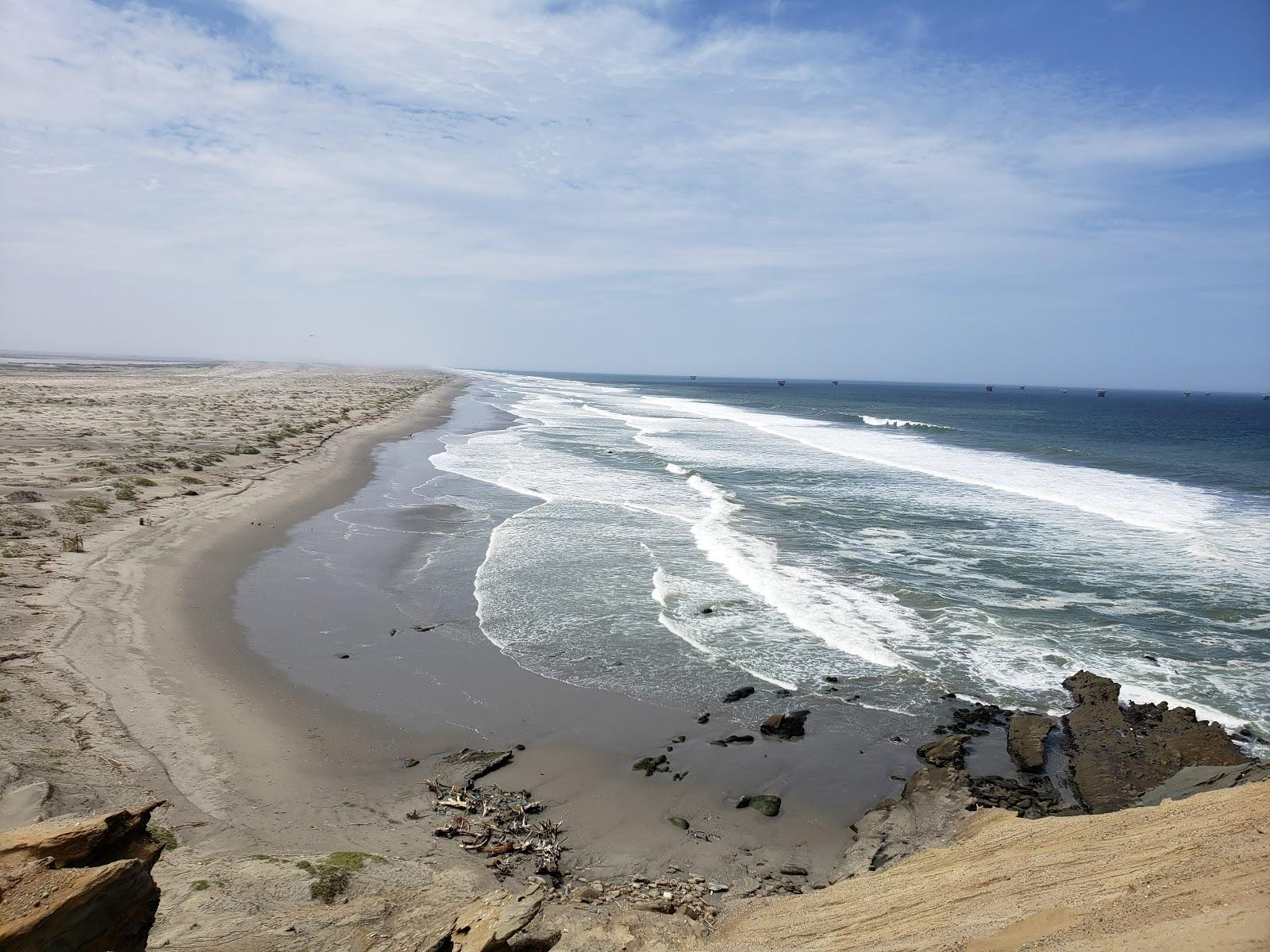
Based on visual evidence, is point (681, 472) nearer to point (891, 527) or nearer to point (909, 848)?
point (891, 527)

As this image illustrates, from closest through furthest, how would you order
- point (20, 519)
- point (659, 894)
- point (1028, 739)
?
point (659, 894), point (1028, 739), point (20, 519)

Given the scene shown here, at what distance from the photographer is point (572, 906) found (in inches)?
260

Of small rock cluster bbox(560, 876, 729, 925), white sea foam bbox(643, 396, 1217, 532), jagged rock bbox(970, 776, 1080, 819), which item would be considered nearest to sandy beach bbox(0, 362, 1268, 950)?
small rock cluster bbox(560, 876, 729, 925)

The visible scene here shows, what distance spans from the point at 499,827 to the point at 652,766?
2.35 meters

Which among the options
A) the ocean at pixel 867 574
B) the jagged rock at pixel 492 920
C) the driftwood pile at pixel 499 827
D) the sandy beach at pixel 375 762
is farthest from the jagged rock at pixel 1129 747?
the jagged rock at pixel 492 920

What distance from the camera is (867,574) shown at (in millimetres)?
18438

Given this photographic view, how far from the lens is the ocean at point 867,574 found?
12727 mm

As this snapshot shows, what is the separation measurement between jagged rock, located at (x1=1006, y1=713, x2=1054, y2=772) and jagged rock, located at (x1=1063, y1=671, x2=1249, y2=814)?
35 centimetres

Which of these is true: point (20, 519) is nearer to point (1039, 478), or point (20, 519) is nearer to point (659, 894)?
point (659, 894)

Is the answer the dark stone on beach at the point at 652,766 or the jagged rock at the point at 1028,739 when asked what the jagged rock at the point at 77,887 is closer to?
the dark stone on beach at the point at 652,766

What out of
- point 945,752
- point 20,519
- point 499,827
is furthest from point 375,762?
point 20,519

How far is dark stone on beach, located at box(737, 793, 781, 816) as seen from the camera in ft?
28.4

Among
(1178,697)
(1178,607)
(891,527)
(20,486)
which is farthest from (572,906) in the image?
(20,486)

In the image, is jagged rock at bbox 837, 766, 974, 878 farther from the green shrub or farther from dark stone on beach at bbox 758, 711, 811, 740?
the green shrub
